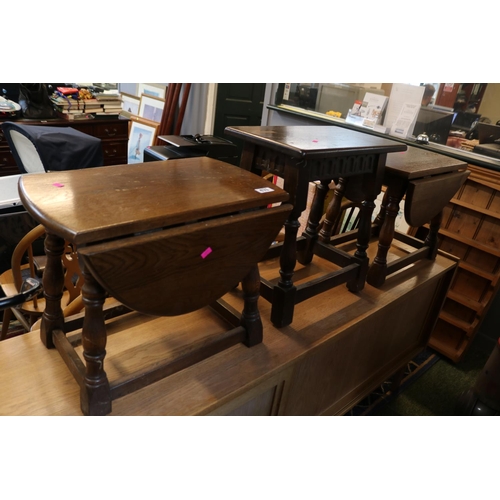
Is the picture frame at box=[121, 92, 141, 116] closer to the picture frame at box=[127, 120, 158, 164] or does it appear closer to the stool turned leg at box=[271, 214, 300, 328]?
the picture frame at box=[127, 120, 158, 164]

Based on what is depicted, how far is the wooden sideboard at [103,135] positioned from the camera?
3692 millimetres

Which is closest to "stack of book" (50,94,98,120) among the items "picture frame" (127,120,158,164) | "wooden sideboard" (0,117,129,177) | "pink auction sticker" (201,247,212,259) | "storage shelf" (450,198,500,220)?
"wooden sideboard" (0,117,129,177)

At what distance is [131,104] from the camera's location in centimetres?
558

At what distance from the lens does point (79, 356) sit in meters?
1.06

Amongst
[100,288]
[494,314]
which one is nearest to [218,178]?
[100,288]

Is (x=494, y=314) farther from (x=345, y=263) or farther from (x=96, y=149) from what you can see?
(x=96, y=149)

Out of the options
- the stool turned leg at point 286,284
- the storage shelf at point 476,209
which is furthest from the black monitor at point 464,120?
the stool turned leg at point 286,284

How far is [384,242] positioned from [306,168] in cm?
56

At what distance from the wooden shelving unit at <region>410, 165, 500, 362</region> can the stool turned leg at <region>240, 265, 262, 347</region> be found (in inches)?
69.5

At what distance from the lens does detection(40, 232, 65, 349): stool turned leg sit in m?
1.00

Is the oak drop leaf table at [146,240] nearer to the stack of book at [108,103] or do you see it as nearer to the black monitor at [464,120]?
the black monitor at [464,120]

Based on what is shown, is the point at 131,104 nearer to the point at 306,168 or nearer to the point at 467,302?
the point at 467,302

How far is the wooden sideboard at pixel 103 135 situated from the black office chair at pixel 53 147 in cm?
120

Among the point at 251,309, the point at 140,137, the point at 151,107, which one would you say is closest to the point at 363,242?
the point at 251,309
